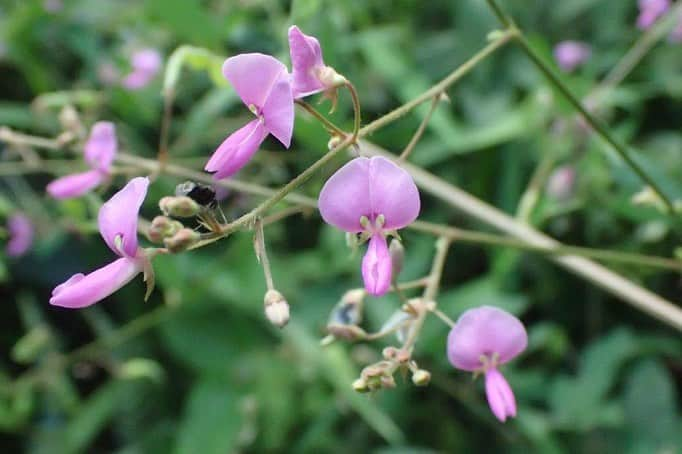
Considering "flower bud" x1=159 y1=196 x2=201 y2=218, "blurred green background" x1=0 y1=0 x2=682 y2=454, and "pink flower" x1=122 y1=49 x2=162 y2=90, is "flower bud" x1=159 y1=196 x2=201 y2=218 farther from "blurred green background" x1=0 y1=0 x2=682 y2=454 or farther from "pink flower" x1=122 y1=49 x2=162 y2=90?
"pink flower" x1=122 y1=49 x2=162 y2=90

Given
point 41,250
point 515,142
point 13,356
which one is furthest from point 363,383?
point 13,356

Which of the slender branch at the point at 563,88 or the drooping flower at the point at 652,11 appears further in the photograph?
the drooping flower at the point at 652,11

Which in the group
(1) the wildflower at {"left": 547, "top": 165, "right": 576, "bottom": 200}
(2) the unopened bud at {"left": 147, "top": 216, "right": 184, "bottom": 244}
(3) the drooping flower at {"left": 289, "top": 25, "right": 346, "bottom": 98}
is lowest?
(2) the unopened bud at {"left": 147, "top": 216, "right": 184, "bottom": 244}

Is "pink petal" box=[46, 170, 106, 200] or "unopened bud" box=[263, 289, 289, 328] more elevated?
"pink petal" box=[46, 170, 106, 200]

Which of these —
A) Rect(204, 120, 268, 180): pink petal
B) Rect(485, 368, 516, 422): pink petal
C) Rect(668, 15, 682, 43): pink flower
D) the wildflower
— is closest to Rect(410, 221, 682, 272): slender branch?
Rect(485, 368, 516, 422): pink petal

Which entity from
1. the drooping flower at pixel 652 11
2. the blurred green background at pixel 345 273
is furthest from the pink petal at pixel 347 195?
the drooping flower at pixel 652 11

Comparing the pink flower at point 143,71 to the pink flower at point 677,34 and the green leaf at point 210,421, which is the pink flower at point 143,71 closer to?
the green leaf at point 210,421

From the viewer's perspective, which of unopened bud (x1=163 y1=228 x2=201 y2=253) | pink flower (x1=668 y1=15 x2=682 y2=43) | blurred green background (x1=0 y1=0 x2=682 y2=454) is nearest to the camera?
unopened bud (x1=163 y1=228 x2=201 y2=253)

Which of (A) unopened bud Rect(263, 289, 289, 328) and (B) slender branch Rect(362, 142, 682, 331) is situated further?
(B) slender branch Rect(362, 142, 682, 331)
